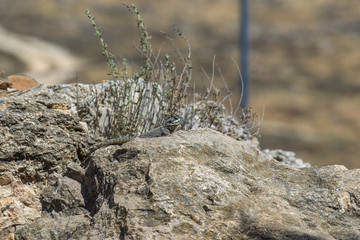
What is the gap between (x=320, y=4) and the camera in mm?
47344

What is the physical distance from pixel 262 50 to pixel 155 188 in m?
38.7

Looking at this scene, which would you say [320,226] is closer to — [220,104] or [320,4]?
[220,104]

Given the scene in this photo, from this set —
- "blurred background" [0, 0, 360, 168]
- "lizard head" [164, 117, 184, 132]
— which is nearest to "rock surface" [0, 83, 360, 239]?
"lizard head" [164, 117, 184, 132]

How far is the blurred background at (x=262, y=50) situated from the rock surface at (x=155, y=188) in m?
15.8

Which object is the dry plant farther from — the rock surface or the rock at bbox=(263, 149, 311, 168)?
the rock at bbox=(263, 149, 311, 168)

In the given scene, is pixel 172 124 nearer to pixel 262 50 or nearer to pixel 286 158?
pixel 286 158

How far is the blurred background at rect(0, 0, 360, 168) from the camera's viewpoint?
26.5 metres

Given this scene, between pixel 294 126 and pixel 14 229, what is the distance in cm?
2283

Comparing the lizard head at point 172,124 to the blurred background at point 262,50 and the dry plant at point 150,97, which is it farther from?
the blurred background at point 262,50

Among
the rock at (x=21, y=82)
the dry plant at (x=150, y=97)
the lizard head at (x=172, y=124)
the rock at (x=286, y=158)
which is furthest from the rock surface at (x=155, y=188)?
the rock at (x=286, y=158)

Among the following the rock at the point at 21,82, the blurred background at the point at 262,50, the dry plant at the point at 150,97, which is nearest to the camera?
the dry plant at the point at 150,97

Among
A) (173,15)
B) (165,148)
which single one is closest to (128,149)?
(165,148)

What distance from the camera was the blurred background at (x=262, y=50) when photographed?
26547mm

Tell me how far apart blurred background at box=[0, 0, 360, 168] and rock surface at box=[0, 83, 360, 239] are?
15833 mm
